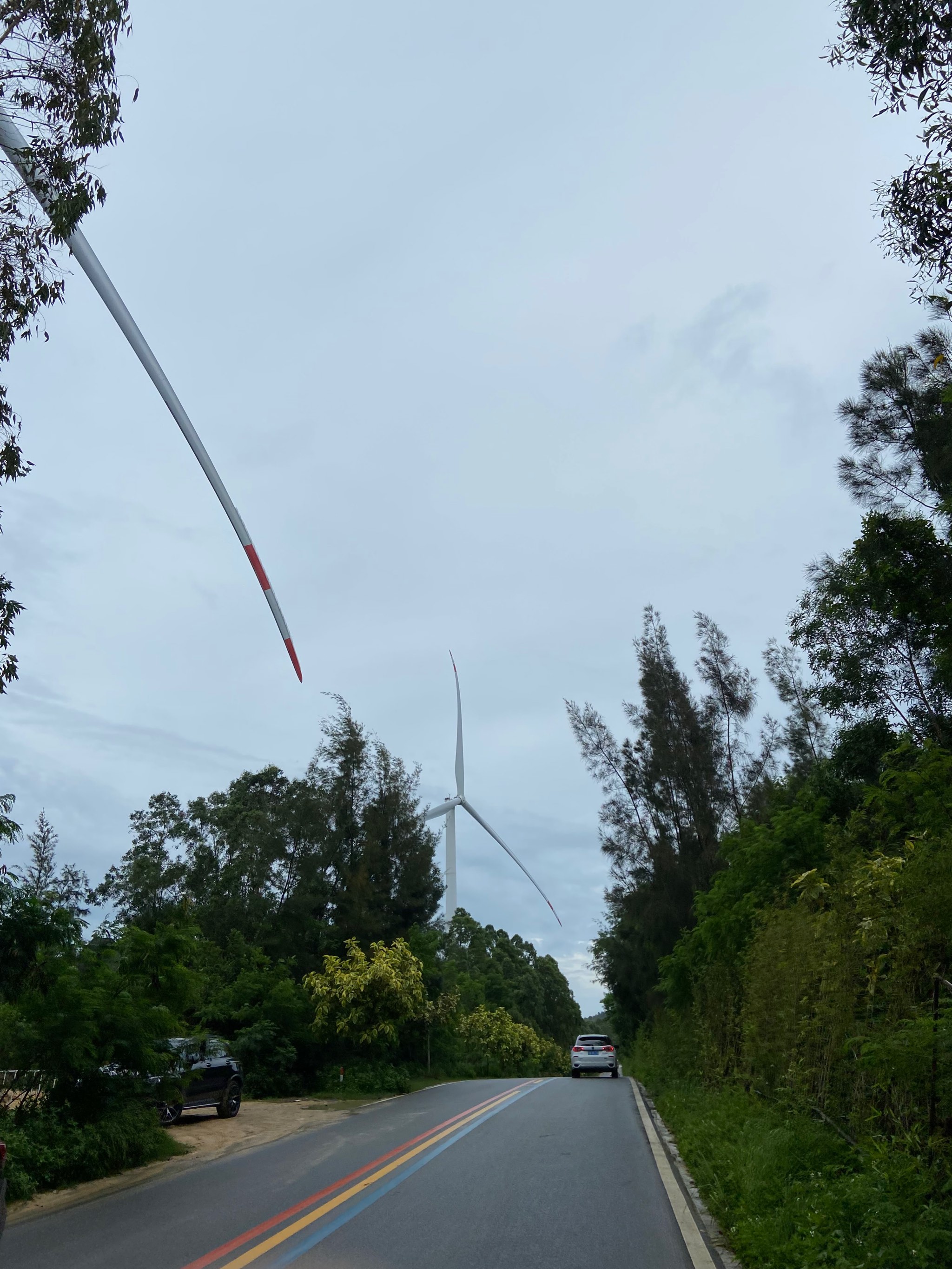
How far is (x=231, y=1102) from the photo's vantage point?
20.1m

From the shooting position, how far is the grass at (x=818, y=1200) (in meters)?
5.95

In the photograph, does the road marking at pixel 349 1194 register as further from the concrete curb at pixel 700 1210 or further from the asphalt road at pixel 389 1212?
the concrete curb at pixel 700 1210

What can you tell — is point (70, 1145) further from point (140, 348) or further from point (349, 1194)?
point (140, 348)

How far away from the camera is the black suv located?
56.5ft

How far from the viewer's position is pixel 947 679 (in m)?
15.4

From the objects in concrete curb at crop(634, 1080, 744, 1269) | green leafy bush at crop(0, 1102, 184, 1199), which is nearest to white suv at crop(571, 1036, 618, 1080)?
concrete curb at crop(634, 1080, 744, 1269)

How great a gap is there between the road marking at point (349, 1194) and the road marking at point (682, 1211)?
290cm

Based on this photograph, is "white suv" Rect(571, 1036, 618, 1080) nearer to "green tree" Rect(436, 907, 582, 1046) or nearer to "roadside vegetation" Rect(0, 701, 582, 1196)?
"roadside vegetation" Rect(0, 701, 582, 1196)

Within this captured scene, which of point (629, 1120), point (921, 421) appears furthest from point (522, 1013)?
point (921, 421)

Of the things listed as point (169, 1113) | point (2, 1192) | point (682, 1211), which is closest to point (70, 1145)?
point (2, 1192)

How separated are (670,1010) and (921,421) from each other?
1772 cm

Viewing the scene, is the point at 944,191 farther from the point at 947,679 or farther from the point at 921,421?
the point at 921,421

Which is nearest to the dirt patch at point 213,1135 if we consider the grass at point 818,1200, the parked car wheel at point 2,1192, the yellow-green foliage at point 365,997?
the yellow-green foliage at point 365,997

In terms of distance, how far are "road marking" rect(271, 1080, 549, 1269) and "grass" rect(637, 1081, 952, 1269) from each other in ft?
10.5
